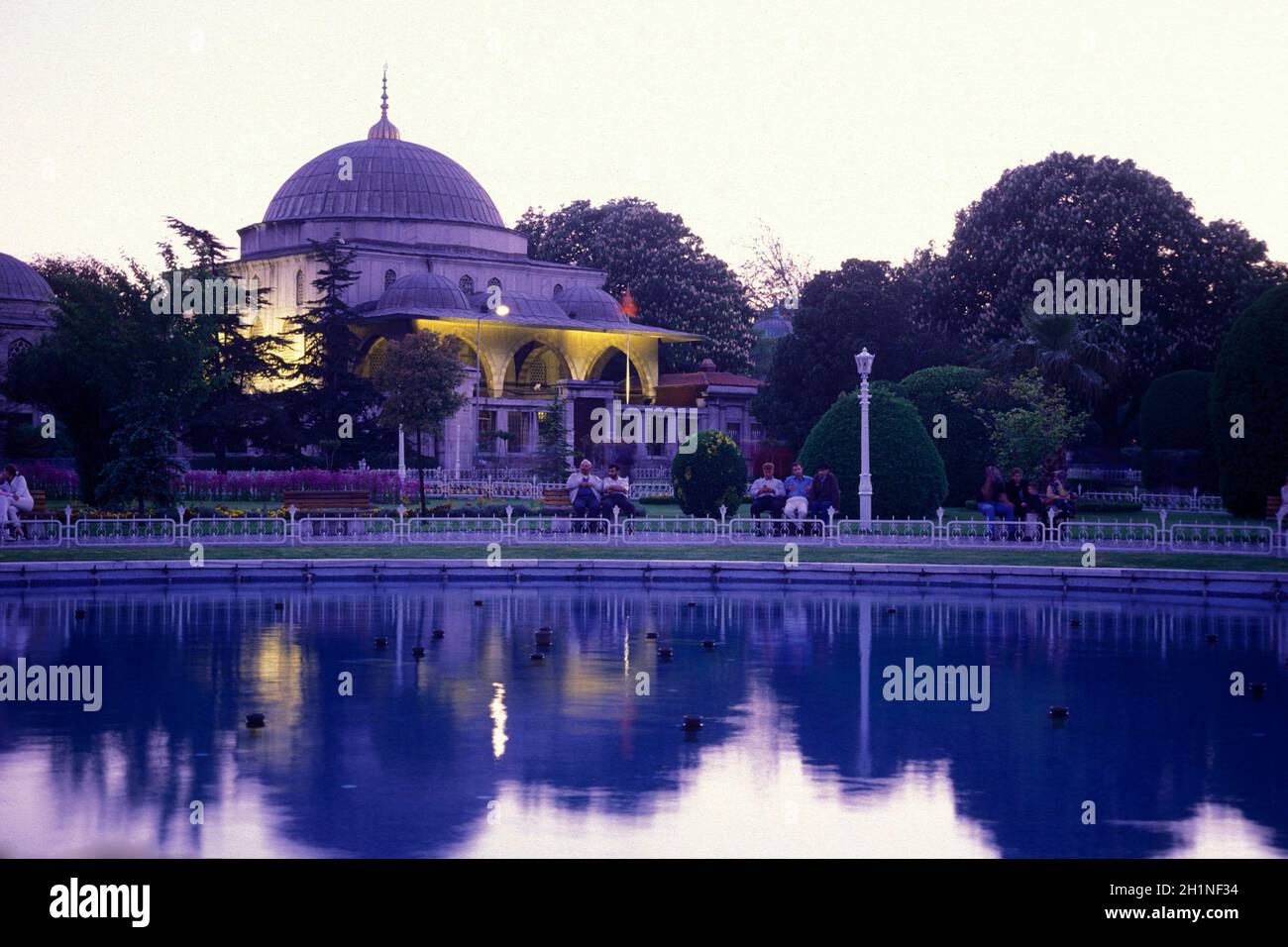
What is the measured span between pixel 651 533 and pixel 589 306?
39.1m

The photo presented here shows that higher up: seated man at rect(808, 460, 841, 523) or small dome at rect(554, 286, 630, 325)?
small dome at rect(554, 286, 630, 325)

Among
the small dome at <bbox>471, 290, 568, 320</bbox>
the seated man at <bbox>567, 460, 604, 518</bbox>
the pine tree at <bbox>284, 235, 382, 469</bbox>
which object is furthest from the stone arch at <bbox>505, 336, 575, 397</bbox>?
the seated man at <bbox>567, 460, 604, 518</bbox>

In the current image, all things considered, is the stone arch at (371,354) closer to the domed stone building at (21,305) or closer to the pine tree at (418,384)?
the domed stone building at (21,305)

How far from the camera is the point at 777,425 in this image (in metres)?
51.2

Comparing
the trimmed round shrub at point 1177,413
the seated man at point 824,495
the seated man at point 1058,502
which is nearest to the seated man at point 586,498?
the seated man at point 824,495

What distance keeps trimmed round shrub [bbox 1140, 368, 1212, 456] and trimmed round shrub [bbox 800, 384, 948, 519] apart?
1439cm

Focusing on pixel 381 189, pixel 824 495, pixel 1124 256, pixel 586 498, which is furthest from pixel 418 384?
pixel 381 189

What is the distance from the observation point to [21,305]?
64.3 meters

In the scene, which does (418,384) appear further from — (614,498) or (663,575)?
(663,575)

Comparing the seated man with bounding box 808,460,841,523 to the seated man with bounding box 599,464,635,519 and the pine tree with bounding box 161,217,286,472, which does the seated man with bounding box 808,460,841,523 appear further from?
the pine tree with bounding box 161,217,286,472

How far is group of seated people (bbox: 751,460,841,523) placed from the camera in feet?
83.3

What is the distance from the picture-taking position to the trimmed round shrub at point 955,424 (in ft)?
115

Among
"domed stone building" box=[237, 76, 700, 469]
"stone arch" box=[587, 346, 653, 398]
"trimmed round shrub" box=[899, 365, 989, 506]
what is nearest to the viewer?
"trimmed round shrub" box=[899, 365, 989, 506]
